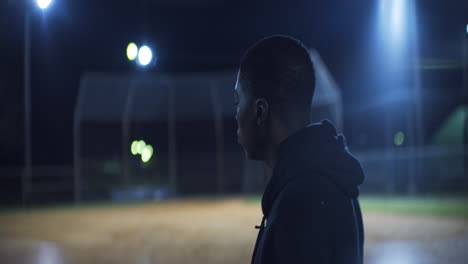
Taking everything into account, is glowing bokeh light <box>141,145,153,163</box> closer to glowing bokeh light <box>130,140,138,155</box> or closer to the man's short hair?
glowing bokeh light <box>130,140,138,155</box>

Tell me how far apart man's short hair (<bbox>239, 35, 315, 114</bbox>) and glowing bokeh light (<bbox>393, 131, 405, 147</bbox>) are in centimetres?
1481

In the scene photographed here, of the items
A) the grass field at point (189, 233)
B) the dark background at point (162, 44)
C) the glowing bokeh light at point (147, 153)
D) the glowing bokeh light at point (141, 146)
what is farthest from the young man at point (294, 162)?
the glowing bokeh light at point (141, 146)

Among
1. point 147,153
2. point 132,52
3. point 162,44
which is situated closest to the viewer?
point 132,52

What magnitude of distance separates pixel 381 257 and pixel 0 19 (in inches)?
489

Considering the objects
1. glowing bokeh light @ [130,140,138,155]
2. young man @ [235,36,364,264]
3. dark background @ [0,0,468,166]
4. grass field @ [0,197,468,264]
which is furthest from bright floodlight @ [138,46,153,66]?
glowing bokeh light @ [130,140,138,155]

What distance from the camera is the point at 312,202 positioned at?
3.27ft

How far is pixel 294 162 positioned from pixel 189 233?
26.7 feet

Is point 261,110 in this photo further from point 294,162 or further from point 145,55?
point 145,55

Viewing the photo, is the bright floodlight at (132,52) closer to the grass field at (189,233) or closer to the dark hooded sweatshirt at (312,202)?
the grass field at (189,233)

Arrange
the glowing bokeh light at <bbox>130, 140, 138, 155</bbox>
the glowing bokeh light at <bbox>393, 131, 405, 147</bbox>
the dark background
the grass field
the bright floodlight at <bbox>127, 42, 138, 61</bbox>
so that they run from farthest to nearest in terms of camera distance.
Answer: the glowing bokeh light at <bbox>130, 140, 138, 155</bbox>
the dark background
the glowing bokeh light at <bbox>393, 131, 405, 147</bbox>
the grass field
the bright floodlight at <bbox>127, 42, 138, 61</bbox>

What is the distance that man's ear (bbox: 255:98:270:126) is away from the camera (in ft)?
3.92

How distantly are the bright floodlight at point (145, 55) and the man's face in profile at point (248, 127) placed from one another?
4.36 m

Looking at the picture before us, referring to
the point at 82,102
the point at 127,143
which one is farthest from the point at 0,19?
the point at 127,143

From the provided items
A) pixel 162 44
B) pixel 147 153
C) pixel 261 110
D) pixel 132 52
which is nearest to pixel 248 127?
pixel 261 110
